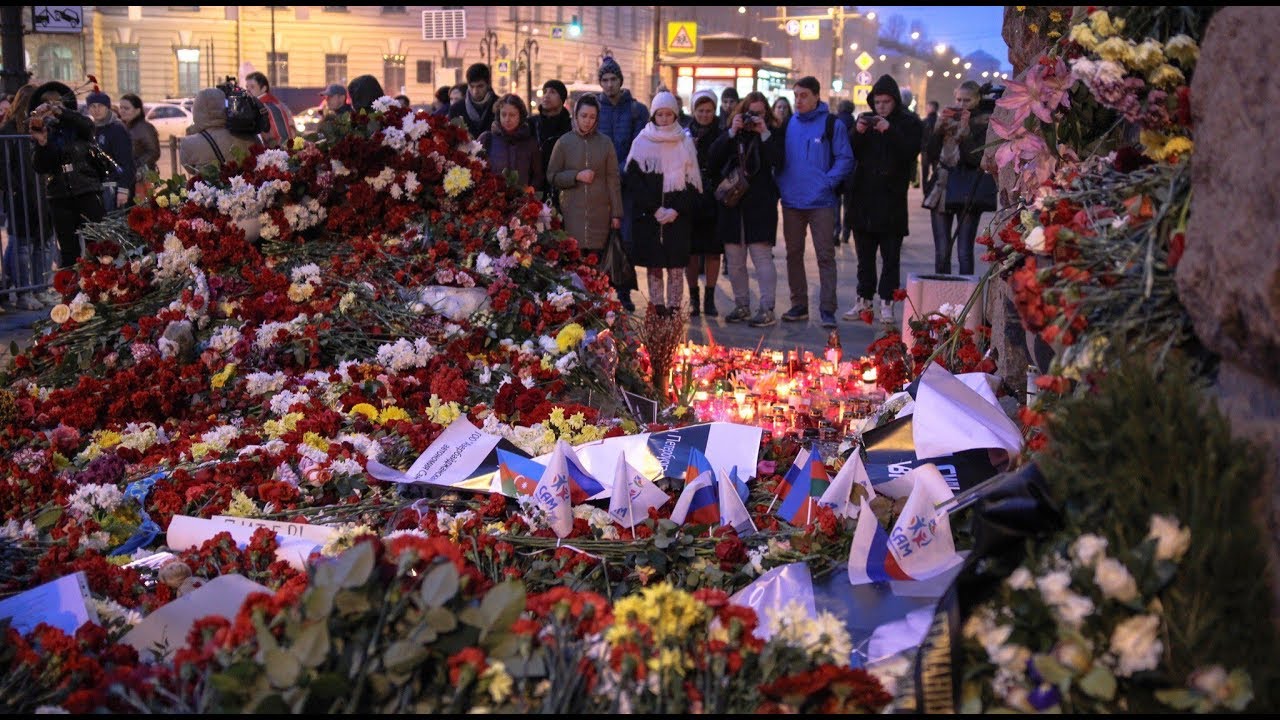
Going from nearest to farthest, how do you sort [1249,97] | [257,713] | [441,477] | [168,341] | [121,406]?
[257,713]
[1249,97]
[441,477]
[121,406]
[168,341]

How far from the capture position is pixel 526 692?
221cm

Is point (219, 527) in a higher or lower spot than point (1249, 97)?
lower

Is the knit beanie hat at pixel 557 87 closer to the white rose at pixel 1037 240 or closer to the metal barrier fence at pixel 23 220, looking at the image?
the metal barrier fence at pixel 23 220

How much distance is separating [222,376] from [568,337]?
170cm

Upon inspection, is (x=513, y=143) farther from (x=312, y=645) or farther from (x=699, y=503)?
(x=312, y=645)

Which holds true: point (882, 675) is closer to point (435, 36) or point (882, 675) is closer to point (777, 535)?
point (777, 535)

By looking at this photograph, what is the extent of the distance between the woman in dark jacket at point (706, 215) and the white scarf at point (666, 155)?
1.37 ft

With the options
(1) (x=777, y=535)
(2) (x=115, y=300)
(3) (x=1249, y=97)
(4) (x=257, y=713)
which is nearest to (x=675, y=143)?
(2) (x=115, y=300)

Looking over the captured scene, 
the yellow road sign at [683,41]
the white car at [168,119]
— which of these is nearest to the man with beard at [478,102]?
the yellow road sign at [683,41]

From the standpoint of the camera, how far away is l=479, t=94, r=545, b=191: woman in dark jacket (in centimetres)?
948

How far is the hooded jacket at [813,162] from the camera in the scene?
395 inches

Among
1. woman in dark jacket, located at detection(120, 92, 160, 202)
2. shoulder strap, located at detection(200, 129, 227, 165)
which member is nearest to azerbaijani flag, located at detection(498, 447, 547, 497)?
shoulder strap, located at detection(200, 129, 227, 165)

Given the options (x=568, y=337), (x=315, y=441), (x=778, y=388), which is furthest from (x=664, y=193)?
(x=315, y=441)

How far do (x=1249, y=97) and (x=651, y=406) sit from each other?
3.96 metres
